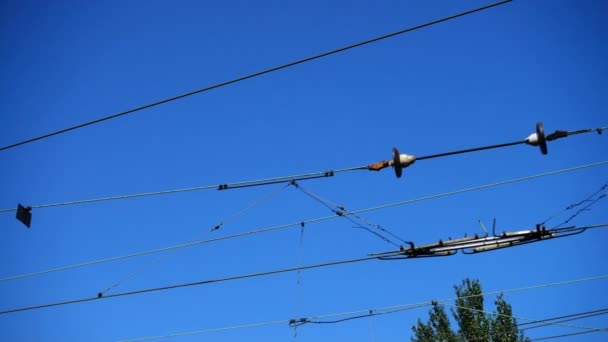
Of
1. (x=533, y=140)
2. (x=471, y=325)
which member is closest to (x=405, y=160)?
(x=533, y=140)

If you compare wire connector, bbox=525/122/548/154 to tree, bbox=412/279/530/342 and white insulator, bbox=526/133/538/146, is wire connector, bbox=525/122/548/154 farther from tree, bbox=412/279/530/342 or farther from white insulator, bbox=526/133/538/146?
tree, bbox=412/279/530/342

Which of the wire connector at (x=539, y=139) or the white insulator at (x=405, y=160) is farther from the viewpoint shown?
the white insulator at (x=405, y=160)

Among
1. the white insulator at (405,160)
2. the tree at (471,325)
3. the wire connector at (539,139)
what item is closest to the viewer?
the wire connector at (539,139)

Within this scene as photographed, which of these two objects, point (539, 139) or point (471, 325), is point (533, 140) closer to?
point (539, 139)

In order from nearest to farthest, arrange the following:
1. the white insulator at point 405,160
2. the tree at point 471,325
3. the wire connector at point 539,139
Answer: the wire connector at point 539,139, the white insulator at point 405,160, the tree at point 471,325

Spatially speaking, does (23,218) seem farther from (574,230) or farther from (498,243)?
(574,230)

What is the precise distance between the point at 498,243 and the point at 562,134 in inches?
114

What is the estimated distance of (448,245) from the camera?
885cm

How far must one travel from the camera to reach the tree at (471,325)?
25.3m

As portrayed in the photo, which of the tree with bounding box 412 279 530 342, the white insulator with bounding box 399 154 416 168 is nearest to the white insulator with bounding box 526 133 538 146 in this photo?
the white insulator with bounding box 399 154 416 168

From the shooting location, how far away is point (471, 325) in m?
26.5

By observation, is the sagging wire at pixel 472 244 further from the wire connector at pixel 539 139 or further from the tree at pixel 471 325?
the tree at pixel 471 325

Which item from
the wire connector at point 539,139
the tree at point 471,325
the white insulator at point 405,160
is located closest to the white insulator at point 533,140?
the wire connector at point 539,139

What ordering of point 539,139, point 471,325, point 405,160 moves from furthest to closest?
point 471,325 < point 405,160 < point 539,139
